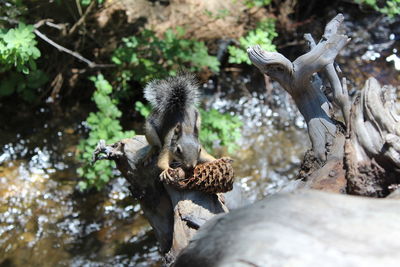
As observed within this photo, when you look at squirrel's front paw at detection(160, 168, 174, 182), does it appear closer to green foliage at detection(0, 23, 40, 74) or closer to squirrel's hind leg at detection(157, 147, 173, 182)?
squirrel's hind leg at detection(157, 147, 173, 182)

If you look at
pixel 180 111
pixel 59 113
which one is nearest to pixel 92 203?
pixel 59 113

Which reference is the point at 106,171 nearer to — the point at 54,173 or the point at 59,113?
the point at 54,173

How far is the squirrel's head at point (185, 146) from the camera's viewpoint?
2.79 m

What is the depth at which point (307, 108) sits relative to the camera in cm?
282

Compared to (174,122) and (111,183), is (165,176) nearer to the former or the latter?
(174,122)

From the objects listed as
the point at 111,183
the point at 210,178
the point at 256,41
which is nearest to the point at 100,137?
the point at 111,183

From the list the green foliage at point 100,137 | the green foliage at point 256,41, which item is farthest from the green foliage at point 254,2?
the green foliage at point 100,137

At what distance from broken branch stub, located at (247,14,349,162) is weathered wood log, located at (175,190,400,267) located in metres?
0.86

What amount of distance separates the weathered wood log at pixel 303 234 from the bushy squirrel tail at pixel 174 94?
120 centimetres

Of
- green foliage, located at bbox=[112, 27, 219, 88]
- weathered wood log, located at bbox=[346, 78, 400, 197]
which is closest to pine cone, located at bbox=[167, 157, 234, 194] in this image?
weathered wood log, located at bbox=[346, 78, 400, 197]

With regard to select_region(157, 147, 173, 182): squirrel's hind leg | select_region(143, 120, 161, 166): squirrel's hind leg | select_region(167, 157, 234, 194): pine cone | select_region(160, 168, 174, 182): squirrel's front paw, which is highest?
select_region(143, 120, 161, 166): squirrel's hind leg

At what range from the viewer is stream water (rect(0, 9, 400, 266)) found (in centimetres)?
423

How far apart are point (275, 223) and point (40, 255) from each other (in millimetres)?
3057

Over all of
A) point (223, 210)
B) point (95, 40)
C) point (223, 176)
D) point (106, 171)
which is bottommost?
point (223, 210)
